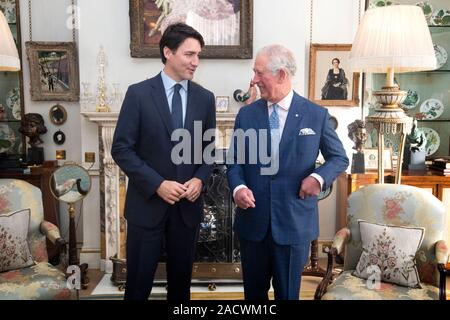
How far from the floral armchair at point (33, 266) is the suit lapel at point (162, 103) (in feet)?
3.00

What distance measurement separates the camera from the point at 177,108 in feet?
5.93

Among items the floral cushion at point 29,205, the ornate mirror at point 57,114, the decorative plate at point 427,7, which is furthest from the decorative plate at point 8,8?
the decorative plate at point 427,7

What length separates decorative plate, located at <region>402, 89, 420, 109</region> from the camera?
11.7 feet

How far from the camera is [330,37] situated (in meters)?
3.42

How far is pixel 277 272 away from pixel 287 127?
0.58 meters

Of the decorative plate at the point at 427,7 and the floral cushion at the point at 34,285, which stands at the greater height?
the decorative plate at the point at 427,7

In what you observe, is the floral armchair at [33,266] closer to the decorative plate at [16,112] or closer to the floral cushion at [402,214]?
the decorative plate at [16,112]

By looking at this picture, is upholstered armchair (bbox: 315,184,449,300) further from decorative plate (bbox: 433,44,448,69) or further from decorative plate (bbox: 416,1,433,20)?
decorative plate (bbox: 416,1,433,20)

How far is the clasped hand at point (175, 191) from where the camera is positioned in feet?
5.62

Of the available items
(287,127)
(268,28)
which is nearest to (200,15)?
(268,28)

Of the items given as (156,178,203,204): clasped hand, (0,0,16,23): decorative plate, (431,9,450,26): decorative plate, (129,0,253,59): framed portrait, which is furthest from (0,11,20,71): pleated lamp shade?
(431,9,450,26): decorative plate

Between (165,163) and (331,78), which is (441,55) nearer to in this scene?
(331,78)

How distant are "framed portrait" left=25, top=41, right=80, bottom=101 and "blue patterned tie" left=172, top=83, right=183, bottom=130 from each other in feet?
5.89

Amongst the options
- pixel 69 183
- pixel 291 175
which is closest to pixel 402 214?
pixel 291 175
